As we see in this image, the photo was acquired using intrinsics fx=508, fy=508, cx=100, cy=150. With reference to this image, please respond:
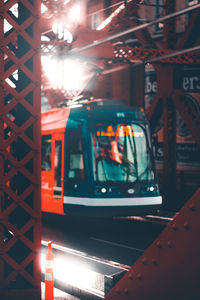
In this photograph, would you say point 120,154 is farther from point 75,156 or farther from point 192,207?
point 192,207

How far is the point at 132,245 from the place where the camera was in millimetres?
11172

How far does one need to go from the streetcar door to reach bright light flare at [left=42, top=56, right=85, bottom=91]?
2.95 meters

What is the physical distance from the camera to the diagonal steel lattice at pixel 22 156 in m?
4.05

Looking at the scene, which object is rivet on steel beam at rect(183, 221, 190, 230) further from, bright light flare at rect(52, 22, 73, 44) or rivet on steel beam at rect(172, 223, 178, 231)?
bright light flare at rect(52, 22, 73, 44)

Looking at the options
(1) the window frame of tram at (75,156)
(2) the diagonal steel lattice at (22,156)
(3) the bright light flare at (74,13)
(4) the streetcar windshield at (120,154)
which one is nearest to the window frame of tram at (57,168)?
(1) the window frame of tram at (75,156)

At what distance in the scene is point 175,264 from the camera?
2770mm

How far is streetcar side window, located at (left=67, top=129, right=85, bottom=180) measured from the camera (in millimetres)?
13125

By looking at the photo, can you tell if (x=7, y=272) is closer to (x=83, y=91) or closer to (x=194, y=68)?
(x=83, y=91)

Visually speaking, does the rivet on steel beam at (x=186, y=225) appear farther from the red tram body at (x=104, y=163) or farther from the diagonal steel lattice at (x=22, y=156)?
the red tram body at (x=104, y=163)

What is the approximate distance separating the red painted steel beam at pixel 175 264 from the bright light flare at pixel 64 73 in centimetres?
1327

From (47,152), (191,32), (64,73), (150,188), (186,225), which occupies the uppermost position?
(191,32)

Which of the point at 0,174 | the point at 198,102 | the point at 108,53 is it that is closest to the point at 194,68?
the point at 198,102

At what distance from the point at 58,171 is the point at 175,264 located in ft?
37.4

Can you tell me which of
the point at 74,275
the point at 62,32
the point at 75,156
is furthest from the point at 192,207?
the point at 62,32
